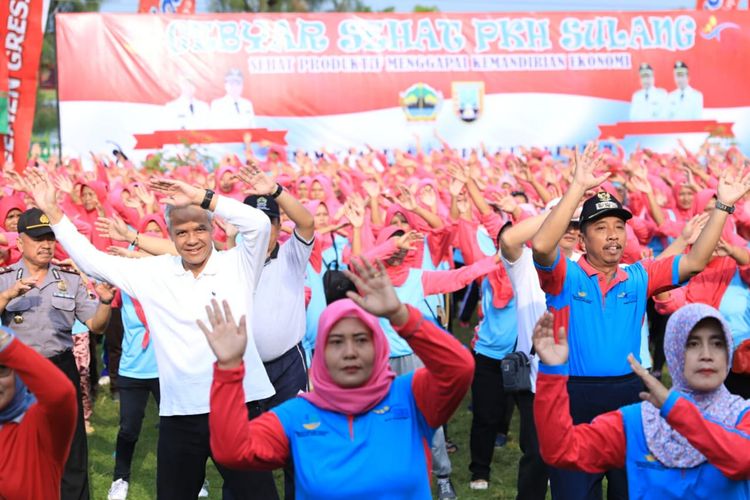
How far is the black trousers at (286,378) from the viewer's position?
17.2ft

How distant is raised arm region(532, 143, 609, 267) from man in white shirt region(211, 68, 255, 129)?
50.5ft

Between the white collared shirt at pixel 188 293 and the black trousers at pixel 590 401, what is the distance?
141cm

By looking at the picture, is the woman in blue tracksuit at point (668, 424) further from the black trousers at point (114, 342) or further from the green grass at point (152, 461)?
the black trousers at point (114, 342)

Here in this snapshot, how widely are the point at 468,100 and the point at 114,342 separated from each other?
12.5 metres

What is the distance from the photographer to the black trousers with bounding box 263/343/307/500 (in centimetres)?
525

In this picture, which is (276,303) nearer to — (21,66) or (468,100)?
(21,66)

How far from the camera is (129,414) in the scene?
623cm

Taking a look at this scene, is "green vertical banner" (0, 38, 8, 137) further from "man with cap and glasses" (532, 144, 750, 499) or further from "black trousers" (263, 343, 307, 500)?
"man with cap and glasses" (532, 144, 750, 499)

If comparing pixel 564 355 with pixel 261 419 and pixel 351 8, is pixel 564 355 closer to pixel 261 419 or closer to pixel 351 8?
pixel 261 419

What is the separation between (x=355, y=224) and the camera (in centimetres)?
682

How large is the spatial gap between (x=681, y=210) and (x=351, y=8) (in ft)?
99.8

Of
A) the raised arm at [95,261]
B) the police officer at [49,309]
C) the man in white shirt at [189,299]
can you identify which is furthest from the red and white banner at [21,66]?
the man in white shirt at [189,299]

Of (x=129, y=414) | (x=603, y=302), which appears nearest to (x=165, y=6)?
(x=129, y=414)

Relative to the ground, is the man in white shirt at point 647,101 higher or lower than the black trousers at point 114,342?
higher
